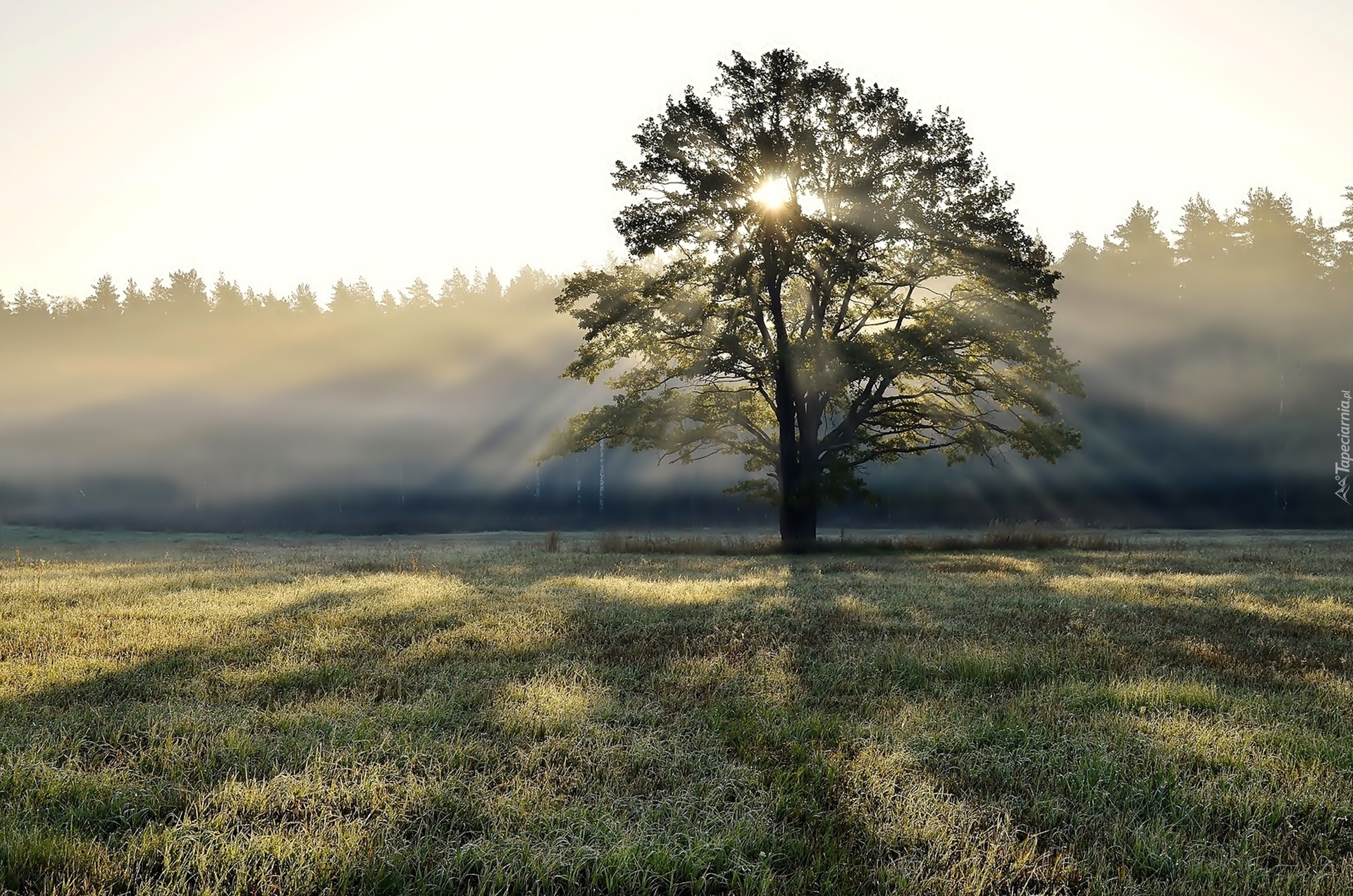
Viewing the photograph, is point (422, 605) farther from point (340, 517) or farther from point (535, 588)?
point (340, 517)

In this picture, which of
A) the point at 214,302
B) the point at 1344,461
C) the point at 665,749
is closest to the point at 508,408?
the point at 214,302

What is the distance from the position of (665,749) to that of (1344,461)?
2567 inches

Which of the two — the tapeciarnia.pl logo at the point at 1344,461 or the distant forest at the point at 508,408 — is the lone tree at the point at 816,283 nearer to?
the distant forest at the point at 508,408

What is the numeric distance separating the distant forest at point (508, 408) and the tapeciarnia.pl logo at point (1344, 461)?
85 centimetres

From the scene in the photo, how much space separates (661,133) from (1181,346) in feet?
180

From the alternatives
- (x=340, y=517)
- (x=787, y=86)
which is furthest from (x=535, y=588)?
(x=340, y=517)

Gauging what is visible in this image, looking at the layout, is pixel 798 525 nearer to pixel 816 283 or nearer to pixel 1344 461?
pixel 816 283

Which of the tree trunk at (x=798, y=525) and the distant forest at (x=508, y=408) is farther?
the distant forest at (x=508, y=408)

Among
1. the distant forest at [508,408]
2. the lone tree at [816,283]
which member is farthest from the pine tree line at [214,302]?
the lone tree at [816,283]

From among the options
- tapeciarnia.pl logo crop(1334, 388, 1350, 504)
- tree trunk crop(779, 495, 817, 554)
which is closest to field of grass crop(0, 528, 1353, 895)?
tree trunk crop(779, 495, 817, 554)

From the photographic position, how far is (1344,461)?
5156 centimetres

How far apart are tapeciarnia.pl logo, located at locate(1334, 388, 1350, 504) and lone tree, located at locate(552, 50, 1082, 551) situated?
41.2m

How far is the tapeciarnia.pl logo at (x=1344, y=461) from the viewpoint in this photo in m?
50.1

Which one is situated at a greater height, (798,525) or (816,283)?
(816,283)
